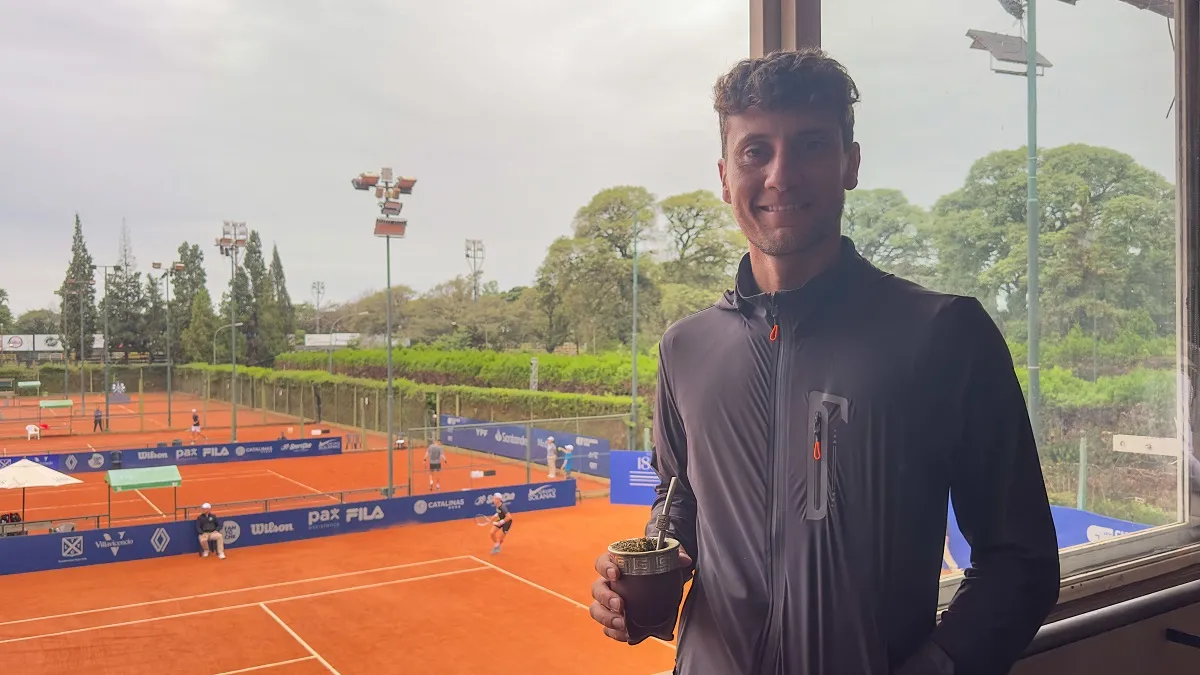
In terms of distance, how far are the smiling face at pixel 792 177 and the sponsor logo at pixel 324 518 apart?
11212 mm

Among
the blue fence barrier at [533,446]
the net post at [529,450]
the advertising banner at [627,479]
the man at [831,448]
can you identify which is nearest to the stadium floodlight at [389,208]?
the blue fence barrier at [533,446]

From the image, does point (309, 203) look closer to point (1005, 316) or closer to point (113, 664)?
point (113, 664)

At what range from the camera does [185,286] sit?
17234mm

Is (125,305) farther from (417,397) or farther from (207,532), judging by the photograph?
(417,397)

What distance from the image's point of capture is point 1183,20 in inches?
97.0

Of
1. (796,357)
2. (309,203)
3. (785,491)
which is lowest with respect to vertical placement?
(785,491)

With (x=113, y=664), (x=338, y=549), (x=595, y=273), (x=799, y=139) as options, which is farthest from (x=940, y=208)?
(x=595, y=273)

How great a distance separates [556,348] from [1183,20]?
17289mm

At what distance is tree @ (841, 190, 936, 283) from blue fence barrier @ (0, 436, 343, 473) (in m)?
15.7

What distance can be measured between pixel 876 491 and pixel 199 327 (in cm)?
1840

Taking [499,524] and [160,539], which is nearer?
[160,539]

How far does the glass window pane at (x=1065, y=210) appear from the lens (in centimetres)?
221

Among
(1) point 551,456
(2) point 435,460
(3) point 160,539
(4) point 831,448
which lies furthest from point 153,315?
(4) point 831,448

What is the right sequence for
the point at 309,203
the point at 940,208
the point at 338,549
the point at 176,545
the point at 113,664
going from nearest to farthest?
the point at 940,208
the point at 113,664
the point at 176,545
the point at 338,549
the point at 309,203
